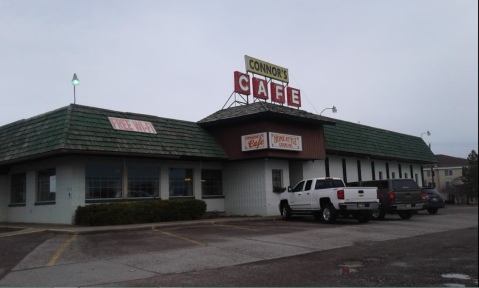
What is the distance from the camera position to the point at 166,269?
9367 mm

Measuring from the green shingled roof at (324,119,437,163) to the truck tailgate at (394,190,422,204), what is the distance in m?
7.91

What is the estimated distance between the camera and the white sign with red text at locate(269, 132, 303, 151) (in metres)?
22.9

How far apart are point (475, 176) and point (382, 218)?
20.8 metres

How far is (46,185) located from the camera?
67.7ft

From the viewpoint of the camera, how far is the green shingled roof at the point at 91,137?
18.3 m

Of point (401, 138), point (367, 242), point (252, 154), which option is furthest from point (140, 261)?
point (401, 138)

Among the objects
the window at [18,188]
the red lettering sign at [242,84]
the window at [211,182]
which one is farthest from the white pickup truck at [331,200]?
the window at [18,188]

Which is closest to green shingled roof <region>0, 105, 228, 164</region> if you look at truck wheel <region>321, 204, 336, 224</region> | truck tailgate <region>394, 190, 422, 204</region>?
truck wheel <region>321, 204, 336, 224</region>

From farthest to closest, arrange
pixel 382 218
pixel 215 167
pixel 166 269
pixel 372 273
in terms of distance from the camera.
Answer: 1. pixel 215 167
2. pixel 382 218
3. pixel 166 269
4. pixel 372 273

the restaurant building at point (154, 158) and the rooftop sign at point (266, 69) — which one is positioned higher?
the rooftop sign at point (266, 69)

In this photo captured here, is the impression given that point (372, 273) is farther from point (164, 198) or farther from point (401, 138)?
point (401, 138)

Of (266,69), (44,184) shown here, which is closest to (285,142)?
(266,69)

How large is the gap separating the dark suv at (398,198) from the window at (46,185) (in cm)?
1525

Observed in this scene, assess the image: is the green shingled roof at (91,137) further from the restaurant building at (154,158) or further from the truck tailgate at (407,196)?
the truck tailgate at (407,196)
